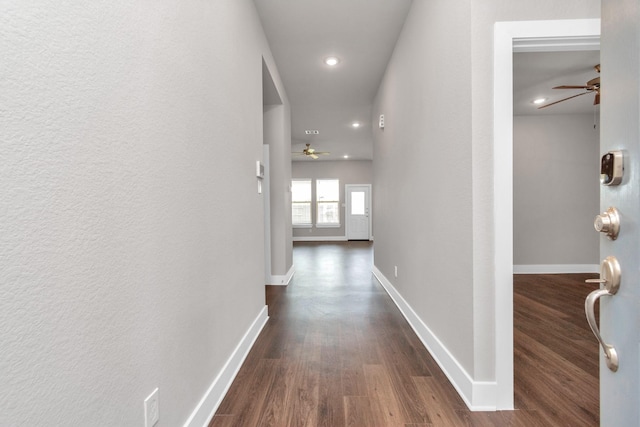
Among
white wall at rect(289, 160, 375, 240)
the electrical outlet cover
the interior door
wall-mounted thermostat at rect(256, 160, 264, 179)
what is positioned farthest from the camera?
white wall at rect(289, 160, 375, 240)

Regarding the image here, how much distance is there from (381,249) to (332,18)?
290cm

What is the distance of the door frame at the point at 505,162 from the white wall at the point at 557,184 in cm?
405

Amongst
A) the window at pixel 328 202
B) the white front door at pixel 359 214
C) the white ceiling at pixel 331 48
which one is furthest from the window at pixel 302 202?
the white ceiling at pixel 331 48

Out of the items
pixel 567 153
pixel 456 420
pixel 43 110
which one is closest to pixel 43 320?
pixel 43 110

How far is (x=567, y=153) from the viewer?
17.0 feet

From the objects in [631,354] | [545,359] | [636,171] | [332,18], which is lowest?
[545,359]

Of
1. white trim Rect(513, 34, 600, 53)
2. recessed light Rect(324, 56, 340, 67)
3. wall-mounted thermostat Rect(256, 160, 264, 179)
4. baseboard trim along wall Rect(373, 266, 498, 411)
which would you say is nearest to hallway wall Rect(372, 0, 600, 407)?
baseboard trim along wall Rect(373, 266, 498, 411)

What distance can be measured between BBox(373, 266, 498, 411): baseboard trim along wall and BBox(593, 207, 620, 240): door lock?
54.5 inches

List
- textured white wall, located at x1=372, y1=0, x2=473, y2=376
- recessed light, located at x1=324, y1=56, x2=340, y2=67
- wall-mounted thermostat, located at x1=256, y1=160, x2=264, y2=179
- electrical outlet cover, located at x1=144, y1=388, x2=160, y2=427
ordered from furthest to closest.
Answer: recessed light, located at x1=324, y1=56, x2=340, y2=67
wall-mounted thermostat, located at x1=256, y1=160, x2=264, y2=179
textured white wall, located at x1=372, y1=0, x2=473, y2=376
electrical outlet cover, located at x1=144, y1=388, x2=160, y2=427

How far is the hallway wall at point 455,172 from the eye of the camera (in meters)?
1.66

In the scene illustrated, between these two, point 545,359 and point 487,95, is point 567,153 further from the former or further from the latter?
point 487,95

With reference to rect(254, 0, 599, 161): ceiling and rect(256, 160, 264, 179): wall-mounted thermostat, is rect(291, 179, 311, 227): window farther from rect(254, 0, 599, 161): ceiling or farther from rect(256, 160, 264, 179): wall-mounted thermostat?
rect(256, 160, 264, 179): wall-mounted thermostat

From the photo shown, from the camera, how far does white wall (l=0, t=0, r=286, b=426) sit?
0.65m

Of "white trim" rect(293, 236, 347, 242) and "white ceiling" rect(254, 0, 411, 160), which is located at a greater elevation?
"white ceiling" rect(254, 0, 411, 160)
